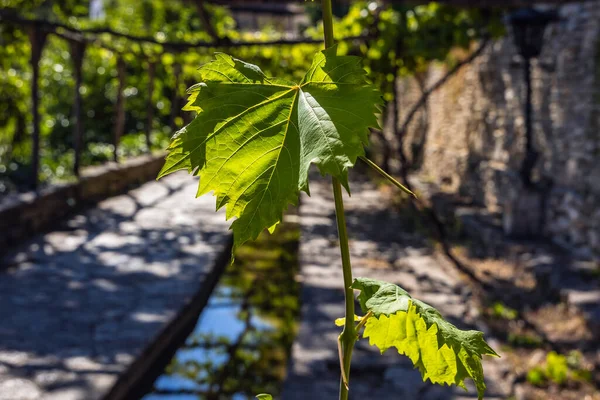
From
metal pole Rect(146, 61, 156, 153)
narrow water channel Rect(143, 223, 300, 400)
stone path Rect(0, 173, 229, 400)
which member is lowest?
narrow water channel Rect(143, 223, 300, 400)

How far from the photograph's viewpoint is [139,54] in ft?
29.6

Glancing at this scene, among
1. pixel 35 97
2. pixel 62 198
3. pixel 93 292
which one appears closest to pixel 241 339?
pixel 93 292

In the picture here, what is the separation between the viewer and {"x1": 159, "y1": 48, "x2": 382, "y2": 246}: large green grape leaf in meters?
0.43

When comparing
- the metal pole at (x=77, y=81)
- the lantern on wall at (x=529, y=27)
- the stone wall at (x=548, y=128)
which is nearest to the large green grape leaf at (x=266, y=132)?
the stone wall at (x=548, y=128)

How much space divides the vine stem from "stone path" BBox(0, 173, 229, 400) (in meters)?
2.89

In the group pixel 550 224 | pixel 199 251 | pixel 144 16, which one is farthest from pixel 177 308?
pixel 144 16

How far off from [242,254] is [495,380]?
3.90 metres

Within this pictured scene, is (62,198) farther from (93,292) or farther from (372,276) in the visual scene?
(372,276)

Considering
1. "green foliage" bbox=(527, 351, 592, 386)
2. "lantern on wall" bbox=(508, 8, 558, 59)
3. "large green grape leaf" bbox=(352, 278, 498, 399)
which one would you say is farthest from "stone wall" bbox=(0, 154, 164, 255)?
"large green grape leaf" bbox=(352, 278, 498, 399)

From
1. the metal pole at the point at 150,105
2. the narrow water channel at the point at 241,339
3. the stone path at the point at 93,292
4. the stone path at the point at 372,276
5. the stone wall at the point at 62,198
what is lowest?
the narrow water channel at the point at 241,339

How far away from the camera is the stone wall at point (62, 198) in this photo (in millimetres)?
6020

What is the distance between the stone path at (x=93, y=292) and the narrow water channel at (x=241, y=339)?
0.93 ft

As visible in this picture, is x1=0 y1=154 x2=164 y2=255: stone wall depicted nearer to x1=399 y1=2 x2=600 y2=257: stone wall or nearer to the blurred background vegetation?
the blurred background vegetation

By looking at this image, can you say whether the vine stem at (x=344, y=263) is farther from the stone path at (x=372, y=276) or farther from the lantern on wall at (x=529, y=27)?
the lantern on wall at (x=529, y=27)
